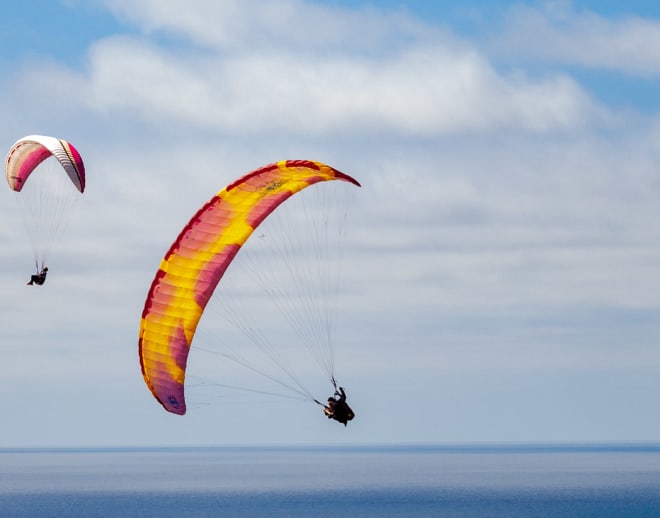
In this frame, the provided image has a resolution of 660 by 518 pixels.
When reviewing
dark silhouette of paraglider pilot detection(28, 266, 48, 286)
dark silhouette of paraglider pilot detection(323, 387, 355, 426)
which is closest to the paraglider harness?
dark silhouette of paraglider pilot detection(323, 387, 355, 426)

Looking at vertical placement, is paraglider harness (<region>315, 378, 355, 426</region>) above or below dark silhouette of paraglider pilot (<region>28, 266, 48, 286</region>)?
below

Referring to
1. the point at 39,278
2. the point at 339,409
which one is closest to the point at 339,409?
the point at 339,409

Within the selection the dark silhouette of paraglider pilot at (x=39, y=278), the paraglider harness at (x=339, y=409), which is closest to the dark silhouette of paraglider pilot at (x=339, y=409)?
the paraglider harness at (x=339, y=409)

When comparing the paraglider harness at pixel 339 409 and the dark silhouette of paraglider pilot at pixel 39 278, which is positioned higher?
the dark silhouette of paraglider pilot at pixel 39 278

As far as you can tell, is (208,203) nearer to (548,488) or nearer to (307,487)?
(548,488)

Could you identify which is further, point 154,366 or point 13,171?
point 13,171

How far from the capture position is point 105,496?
15125 centimetres

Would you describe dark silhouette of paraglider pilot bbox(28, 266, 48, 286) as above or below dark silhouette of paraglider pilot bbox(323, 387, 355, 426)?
above

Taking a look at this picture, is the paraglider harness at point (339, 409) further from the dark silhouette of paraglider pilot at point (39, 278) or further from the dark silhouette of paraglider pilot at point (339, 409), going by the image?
the dark silhouette of paraglider pilot at point (39, 278)

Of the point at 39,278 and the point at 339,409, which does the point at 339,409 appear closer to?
the point at 339,409

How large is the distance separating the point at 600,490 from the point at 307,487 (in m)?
44.0

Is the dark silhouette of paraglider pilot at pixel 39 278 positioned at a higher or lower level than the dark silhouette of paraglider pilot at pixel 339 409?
higher

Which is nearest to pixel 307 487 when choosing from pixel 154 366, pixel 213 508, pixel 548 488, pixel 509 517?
pixel 548 488

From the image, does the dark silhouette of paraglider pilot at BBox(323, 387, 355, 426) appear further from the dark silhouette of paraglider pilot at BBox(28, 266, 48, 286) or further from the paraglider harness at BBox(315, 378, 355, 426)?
the dark silhouette of paraglider pilot at BBox(28, 266, 48, 286)
